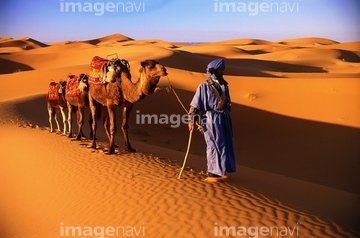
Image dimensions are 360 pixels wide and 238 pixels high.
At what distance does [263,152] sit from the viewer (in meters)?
13.6

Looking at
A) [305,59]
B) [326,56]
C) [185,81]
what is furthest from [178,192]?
[326,56]

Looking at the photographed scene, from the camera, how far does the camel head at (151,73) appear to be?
7.43 metres

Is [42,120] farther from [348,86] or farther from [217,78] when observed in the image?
[348,86]

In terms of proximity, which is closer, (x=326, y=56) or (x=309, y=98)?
(x=309, y=98)

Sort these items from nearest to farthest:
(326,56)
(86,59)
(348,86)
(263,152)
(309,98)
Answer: (263,152)
(309,98)
(348,86)
(86,59)
(326,56)

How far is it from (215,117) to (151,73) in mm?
1695

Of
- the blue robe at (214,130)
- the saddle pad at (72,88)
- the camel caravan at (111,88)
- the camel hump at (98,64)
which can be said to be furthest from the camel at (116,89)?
the blue robe at (214,130)

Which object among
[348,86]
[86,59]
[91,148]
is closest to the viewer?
[91,148]

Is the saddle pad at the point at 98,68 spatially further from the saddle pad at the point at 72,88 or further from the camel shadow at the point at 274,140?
the camel shadow at the point at 274,140

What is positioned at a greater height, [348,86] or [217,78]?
[217,78]

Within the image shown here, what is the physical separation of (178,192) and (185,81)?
56.7ft

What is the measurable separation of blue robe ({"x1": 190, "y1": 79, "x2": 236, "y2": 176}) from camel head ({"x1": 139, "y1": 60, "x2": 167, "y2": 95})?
3.24 ft

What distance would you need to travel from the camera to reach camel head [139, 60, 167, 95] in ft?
24.4

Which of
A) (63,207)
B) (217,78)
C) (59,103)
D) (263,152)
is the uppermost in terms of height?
(217,78)
